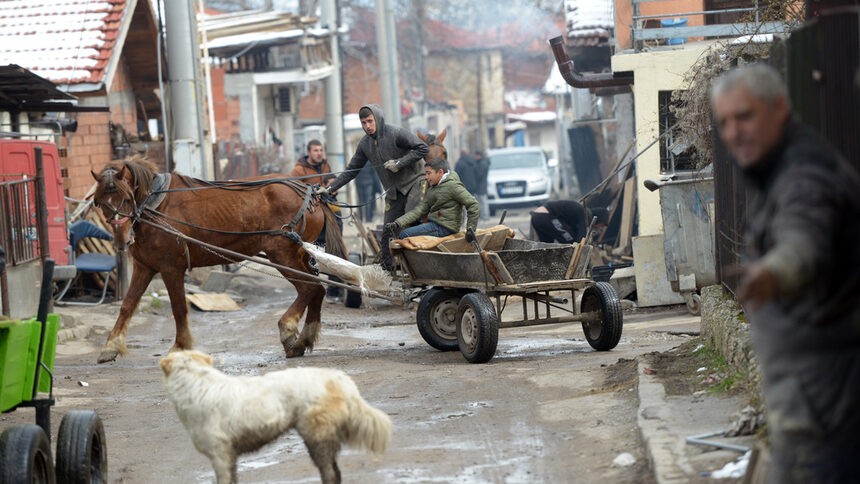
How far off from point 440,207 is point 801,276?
335 inches

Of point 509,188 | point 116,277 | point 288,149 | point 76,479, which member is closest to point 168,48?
point 116,277

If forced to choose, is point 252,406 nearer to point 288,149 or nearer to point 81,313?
point 81,313

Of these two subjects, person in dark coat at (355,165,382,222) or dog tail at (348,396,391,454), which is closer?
dog tail at (348,396,391,454)

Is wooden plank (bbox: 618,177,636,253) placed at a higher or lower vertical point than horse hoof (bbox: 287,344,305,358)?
higher

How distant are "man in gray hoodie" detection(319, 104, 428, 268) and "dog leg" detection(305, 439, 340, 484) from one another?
6633mm

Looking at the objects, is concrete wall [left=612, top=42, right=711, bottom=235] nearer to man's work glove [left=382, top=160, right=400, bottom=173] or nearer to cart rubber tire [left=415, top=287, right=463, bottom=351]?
man's work glove [left=382, top=160, right=400, bottom=173]

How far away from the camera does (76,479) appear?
639 cm

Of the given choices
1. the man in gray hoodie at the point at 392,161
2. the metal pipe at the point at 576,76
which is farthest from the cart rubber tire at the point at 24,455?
the metal pipe at the point at 576,76

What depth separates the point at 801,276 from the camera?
11.5 feet

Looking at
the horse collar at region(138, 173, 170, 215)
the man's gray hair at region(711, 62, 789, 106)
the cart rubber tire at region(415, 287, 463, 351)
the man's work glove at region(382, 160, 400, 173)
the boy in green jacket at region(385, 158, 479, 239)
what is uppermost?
the man's gray hair at region(711, 62, 789, 106)

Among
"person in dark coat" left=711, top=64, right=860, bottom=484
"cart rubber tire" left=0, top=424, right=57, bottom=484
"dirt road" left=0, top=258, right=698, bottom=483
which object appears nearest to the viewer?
"person in dark coat" left=711, top=64, right=860, bottom=484

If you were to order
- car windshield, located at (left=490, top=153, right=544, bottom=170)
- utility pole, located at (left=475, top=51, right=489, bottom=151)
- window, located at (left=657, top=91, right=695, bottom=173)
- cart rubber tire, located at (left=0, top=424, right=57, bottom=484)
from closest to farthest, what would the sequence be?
cart rubber tire, located at (left=0, top=424, right=57, bottom=484) → window, located at (left=657, top=91, right=695, bottom=173) → car windshield, located at (left=490, top=153, right=544, bottom=170) → utility pole, located at (left=475, top=51, right=489, bottom=151)

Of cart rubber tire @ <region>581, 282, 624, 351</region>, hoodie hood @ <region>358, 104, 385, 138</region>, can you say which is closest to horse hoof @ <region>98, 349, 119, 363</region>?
hoodie hood @ <region>358, 104, 385, 138</region>

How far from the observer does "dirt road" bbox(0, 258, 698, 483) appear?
7.00 m
